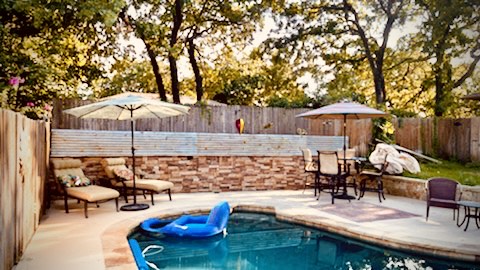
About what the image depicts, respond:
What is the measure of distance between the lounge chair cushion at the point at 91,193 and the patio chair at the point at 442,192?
582cm

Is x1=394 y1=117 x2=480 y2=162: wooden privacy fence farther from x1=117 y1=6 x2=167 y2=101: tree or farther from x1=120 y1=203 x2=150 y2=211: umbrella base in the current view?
x1=120 y1=203 x2=150 y2=211: umbrella base

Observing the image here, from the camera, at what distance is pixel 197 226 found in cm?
617

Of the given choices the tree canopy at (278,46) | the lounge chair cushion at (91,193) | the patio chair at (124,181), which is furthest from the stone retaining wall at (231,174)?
the tree canopy at (278,46)

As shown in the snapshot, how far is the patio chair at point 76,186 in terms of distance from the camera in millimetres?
6562

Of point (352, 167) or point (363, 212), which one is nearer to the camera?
point (363, 212)

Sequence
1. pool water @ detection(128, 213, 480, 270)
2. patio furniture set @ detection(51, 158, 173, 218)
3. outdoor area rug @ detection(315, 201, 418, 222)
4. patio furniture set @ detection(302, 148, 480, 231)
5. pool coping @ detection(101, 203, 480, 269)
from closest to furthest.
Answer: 1. pool coping @ detection(101, 203, 480, 269)
2. pool water @ detection(128, 213, 480, 270)
3. patio furniture set @ detection(302, 148, 480, 231)
4. patio furniture set @ detection(51, 158, 173, 218)
5. outdoor area rug @ detection(315, 201, 418, 222)

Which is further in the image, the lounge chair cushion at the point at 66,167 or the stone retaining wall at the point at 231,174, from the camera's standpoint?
the stone retaining wall at the point at 231,174

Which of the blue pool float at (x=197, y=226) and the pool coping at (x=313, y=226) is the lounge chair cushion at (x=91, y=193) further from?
the blue pool float at (x=197, y=226)

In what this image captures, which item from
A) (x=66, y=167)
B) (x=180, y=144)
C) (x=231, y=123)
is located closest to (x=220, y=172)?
(x=180, y=144)

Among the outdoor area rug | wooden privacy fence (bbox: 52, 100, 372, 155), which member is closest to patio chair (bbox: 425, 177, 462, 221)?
the outdoor area rug

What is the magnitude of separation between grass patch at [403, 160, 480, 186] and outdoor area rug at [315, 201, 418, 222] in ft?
7.92

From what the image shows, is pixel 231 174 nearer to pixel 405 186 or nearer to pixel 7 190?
pixel 405 186

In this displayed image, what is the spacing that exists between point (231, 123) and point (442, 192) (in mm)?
5979

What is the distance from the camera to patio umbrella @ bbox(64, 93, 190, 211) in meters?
7.06
